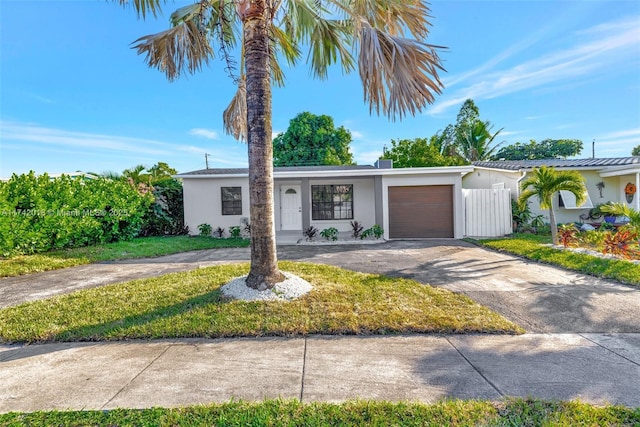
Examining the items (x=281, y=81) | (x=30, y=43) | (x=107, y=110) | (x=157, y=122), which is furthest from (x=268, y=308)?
(x=157, y=122)

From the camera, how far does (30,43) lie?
866cm

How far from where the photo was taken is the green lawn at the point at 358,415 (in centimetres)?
203

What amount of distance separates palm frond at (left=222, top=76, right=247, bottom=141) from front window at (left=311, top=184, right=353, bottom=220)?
6070mm

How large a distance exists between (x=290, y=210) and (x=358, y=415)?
39.5 feet

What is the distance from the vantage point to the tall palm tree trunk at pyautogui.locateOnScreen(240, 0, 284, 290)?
15.3 ft

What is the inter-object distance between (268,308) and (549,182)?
902 centimetres

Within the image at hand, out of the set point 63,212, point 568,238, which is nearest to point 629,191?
point 568,238

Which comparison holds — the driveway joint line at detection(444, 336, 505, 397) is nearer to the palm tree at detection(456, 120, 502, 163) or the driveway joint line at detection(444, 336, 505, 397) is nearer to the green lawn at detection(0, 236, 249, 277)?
the green lawn at detection(0, 236, 249, 277)

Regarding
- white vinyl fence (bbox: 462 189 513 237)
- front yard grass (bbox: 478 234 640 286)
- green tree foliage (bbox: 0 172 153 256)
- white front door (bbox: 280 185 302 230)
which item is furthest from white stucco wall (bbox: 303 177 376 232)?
green tree foliage (bbox: 0 172 153 256)

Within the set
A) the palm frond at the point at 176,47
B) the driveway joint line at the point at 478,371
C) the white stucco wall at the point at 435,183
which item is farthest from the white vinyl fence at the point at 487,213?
the palm frond at the point at 176,47

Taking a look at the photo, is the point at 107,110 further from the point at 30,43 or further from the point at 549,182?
the point at 549,182

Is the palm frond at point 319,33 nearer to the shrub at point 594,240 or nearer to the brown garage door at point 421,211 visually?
A: the brown garage door at point 421,211

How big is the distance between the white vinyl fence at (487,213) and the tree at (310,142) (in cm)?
1678

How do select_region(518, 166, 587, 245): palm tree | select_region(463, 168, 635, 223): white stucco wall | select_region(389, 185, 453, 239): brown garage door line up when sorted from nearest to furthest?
select_region(518, 166, 587, 245): palm tree < select_region(389, 185, 453, 239): brown garage door < select_region(463, 168, 635, 223): white stucco wall
